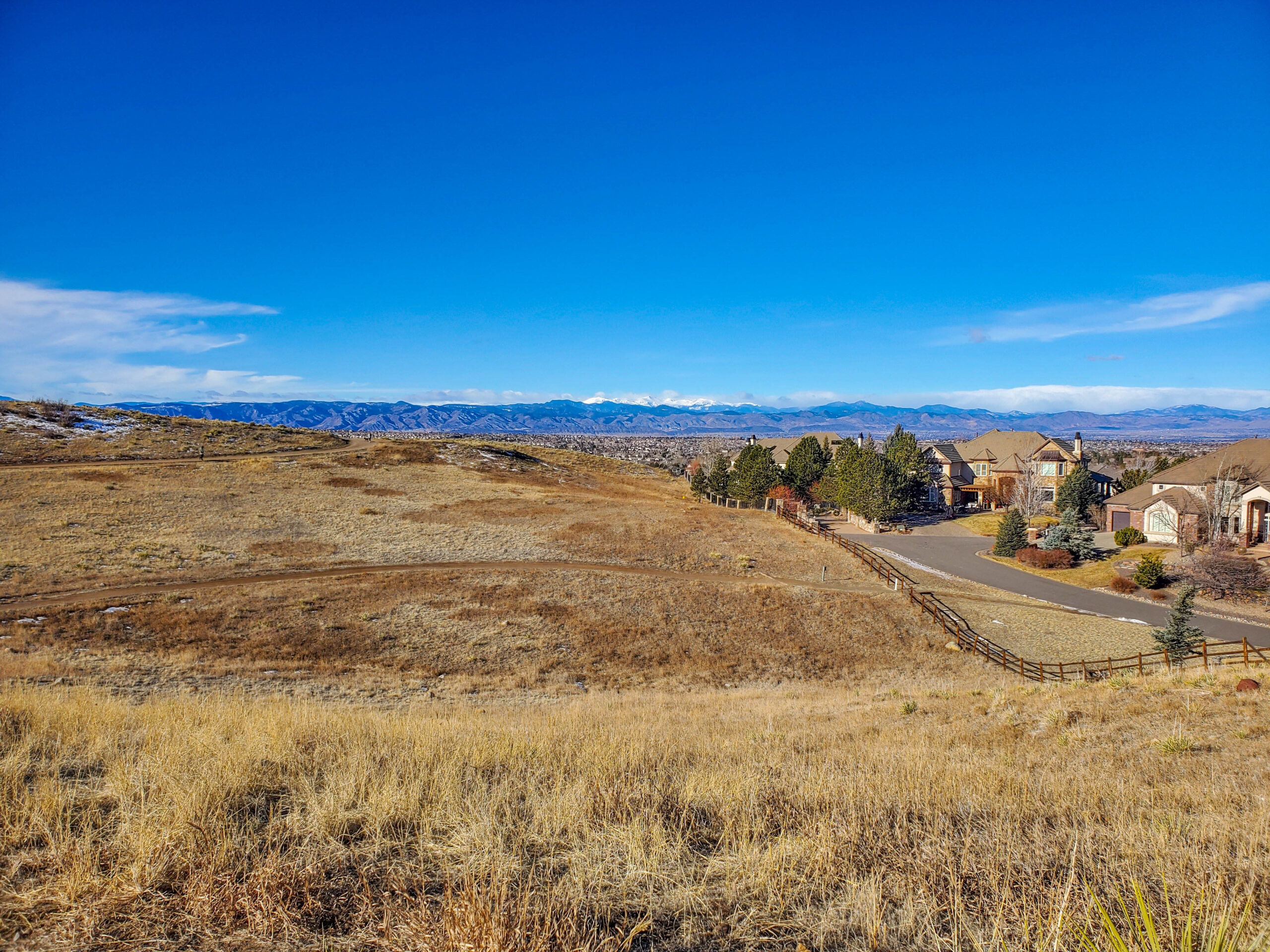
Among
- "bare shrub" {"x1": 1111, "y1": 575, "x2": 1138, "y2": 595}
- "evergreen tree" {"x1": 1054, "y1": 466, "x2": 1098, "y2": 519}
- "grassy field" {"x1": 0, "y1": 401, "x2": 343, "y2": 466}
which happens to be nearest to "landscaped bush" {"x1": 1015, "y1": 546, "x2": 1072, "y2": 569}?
"bare shrub" {"x1": 1111, "y1": 575, "x2": 1138, "y2": 595}

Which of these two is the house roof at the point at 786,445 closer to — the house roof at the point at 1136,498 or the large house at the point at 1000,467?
the large house at the point at 1000,467

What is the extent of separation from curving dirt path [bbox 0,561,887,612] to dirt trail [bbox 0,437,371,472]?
30.0 metres

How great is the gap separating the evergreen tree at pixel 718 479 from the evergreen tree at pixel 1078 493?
28.6m

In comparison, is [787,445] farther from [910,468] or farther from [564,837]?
[564,837]

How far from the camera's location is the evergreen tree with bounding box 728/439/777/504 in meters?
58.1

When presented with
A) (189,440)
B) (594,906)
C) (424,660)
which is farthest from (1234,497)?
(189,440)

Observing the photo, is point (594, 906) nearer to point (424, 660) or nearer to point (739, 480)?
point (424, 660)

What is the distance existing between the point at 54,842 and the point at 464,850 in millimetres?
2651

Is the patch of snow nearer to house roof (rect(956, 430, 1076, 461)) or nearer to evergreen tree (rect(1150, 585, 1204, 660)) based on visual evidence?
evergreen tree (rect(1150, 585, 1204, 660))

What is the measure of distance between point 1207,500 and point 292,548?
183 feet

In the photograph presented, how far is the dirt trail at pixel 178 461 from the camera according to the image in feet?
150

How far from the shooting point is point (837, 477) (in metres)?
58.5

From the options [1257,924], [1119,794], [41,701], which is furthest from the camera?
[41,701]

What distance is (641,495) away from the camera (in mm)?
62125
